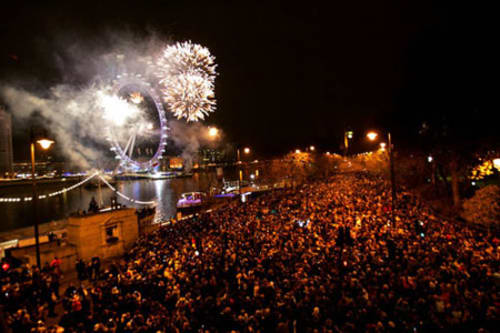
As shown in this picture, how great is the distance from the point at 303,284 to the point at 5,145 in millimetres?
162580

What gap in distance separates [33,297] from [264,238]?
7705mm

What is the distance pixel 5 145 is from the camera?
128500 millimetres

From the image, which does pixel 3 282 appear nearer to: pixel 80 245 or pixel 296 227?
pixel 80 245

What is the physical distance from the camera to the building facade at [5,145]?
126 meters

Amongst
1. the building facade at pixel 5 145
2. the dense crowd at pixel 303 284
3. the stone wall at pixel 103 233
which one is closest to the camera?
the dense crowd at pixel 303 284

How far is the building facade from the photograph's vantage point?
126 metres

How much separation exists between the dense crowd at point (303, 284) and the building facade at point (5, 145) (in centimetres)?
15030

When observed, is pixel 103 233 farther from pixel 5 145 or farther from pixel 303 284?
pixel 5 145

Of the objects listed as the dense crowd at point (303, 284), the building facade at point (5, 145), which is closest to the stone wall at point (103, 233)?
the dense crowd at point (303, 284)

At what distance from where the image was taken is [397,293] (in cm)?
734

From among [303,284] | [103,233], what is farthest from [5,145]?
[303,284]

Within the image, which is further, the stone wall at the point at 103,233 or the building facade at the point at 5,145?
the building facade at the point at 5,145

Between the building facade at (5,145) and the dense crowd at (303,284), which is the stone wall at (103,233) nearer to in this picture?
the dense crowd at (303,284)

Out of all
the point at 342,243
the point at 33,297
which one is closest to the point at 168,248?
the point at 33,297
